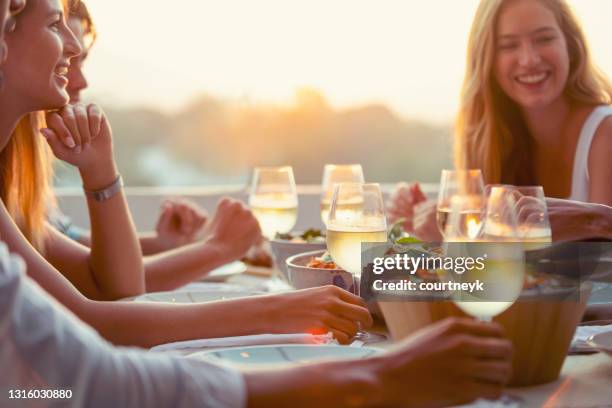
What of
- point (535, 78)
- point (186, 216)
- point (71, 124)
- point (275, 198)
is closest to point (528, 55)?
point (535, 78)

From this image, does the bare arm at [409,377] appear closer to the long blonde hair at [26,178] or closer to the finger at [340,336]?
the finger at [340,336]

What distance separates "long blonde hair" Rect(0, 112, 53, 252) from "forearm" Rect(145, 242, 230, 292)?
268 mm

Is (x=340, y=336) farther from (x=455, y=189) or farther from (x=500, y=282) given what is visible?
(x=455, y=189)

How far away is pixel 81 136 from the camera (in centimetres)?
155

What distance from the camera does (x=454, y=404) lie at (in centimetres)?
69

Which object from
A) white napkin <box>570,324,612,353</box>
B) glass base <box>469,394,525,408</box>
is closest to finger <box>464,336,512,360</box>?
glass base <box>469,394,525,408</box>

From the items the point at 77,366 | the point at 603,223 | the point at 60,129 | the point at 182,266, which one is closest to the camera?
the point at 77,366

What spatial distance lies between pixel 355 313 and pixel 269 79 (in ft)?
12.6

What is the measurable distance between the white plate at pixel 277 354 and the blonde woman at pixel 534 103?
1.71 metres

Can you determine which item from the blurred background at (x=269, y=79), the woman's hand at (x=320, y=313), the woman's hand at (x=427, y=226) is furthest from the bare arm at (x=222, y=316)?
the blurred background at (x=269, y=79)

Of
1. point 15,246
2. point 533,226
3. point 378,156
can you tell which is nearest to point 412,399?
point 533,226

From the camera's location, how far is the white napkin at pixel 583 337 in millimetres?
1013

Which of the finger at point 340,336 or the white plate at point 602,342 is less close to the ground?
the white plate at point 602,342

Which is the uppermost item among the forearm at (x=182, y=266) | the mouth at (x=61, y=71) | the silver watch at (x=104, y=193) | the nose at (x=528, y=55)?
the nose at (x=528, y=55)
